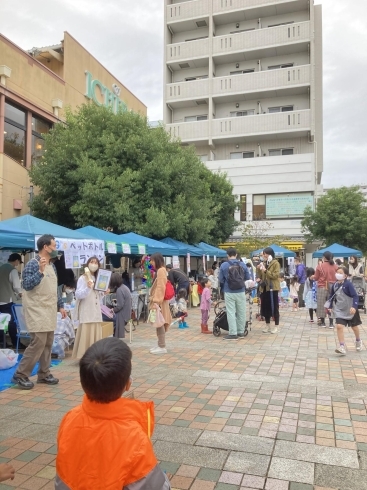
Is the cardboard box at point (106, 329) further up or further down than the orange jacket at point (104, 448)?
further down

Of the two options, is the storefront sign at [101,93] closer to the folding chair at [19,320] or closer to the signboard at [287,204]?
the signboard at [287,204]

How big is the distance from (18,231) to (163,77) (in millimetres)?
30286

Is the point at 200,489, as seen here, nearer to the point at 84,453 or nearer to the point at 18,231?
the point at 84,453

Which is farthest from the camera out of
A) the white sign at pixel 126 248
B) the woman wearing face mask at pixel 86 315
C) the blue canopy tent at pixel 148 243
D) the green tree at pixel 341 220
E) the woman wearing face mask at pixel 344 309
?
the green tree at pixel 341 220

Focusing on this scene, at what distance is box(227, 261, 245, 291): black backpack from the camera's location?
26.8ft

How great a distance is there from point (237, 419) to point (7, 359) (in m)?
3.69

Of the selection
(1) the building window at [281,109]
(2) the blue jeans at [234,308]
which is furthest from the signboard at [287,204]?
(2) the blue jeans at [234,308]

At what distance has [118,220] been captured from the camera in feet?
45.1

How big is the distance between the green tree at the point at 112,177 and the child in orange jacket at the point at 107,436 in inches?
474

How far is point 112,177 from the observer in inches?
548

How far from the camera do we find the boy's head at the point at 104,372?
5.24 feet

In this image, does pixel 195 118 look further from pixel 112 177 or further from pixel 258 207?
pixel 112 177

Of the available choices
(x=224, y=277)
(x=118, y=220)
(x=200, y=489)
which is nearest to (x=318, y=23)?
(x=118, y=220)

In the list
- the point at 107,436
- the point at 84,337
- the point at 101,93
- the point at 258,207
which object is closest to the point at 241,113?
the point at 258,207
